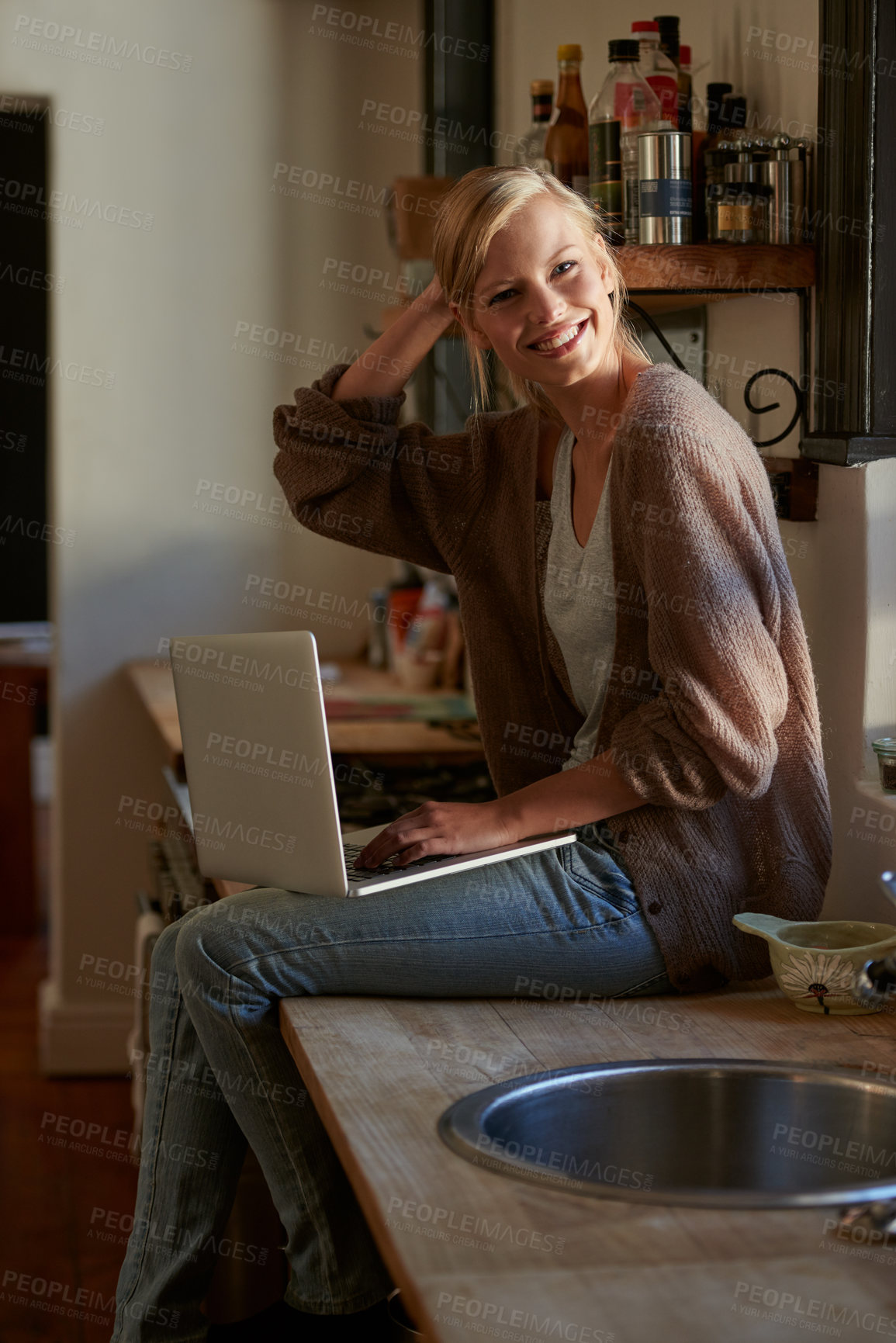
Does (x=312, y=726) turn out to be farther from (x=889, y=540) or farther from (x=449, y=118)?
(x=449, y=118)

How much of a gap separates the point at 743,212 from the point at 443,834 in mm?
804

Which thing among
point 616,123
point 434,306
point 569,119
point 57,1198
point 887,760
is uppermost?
point 569,119

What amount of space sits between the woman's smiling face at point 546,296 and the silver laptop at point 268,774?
449 millimetres

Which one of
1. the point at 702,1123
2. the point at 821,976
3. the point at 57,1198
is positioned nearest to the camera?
the point at 702,1123

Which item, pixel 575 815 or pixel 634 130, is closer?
pixel 575 815

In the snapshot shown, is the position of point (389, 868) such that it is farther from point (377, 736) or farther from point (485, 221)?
point (377, 736)

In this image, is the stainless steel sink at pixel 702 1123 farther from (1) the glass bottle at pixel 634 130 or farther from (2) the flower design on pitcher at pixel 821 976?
(1) the glass bottle at pixel 634 130

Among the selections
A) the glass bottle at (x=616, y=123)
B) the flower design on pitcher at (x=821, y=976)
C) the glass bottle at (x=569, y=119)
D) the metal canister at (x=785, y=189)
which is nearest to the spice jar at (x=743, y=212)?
the metal canister at (x=785, y=189)

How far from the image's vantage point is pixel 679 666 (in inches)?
55.7

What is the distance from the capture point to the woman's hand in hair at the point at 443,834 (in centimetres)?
149

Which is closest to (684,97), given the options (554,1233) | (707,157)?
(707,157)

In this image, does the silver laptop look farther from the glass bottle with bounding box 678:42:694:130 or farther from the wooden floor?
the wooden floor

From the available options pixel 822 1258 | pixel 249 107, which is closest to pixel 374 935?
pixel 822 1258

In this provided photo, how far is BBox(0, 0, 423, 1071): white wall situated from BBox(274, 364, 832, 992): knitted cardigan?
172 centimetres
